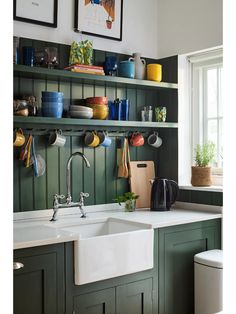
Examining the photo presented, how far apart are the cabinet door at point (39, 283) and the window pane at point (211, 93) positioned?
196 centimetres

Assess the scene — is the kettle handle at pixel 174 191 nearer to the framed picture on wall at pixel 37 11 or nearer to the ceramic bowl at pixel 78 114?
the ceramic bowl at pixel 78 114

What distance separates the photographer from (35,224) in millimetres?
2744

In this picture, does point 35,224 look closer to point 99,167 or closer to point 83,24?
point 99,167

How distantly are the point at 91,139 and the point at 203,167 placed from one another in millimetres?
964

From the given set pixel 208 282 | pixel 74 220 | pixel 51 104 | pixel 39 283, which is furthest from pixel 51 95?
pixel 208 282

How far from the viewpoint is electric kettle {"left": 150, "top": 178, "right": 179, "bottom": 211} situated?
131 inches

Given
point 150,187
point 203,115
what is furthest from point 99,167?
point 203,115

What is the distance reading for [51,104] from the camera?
2.82 m

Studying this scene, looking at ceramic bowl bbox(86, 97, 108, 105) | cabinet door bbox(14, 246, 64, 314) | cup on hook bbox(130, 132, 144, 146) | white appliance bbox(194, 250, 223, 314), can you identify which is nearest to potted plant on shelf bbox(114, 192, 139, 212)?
cup on hook bbox(130, 132, 144, 146)

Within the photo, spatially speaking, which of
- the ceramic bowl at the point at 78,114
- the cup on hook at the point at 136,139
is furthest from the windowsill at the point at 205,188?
the ceramic bowl at the point at 78,114

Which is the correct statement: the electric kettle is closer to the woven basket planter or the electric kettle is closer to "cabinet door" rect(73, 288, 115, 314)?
the woven basket planter
